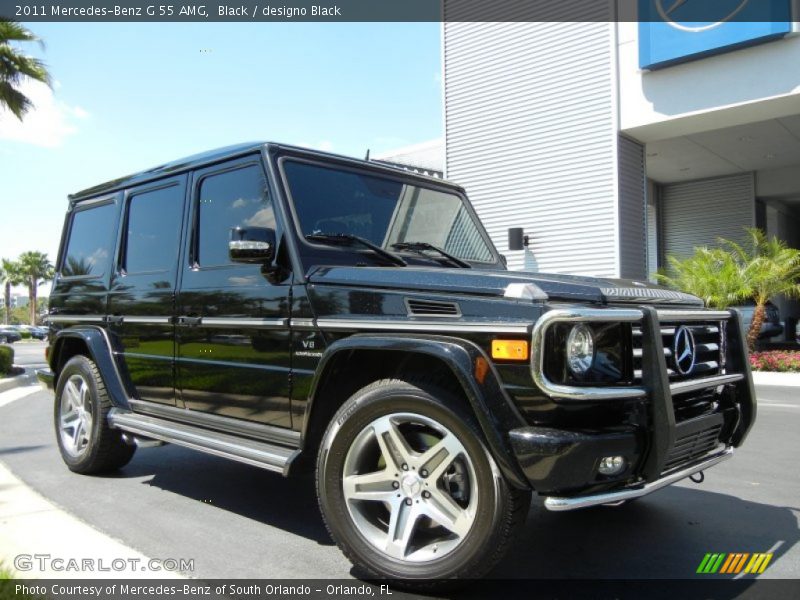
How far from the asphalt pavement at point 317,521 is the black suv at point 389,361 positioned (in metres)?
0.41

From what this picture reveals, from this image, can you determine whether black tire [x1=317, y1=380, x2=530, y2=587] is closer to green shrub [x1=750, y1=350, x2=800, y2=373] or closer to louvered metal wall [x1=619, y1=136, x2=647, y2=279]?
green shrub [x1=750, y1=350, x2=800, y2=373]

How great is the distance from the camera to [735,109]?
13.5 metres

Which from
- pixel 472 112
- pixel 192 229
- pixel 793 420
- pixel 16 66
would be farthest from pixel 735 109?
pixel 16 66

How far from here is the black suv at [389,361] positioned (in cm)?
264

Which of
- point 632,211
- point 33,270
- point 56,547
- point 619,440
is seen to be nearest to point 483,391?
point 619,440

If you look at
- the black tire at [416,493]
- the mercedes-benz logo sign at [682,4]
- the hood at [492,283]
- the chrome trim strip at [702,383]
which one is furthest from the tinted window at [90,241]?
the mercedes-benz logo sign at [682,4]

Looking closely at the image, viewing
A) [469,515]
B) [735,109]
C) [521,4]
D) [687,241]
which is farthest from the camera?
[687,241]

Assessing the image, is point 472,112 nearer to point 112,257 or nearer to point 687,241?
point 687,241

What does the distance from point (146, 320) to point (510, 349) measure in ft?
9.38

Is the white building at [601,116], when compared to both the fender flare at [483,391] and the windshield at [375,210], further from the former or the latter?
the fender flare at [483,391]

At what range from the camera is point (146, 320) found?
456 centimetres

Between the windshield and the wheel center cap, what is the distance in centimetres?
143

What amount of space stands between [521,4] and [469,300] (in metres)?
15.6

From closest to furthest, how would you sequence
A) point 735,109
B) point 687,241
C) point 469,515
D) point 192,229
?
point 469,515, point 192,229, point 735,109, point 687,241
